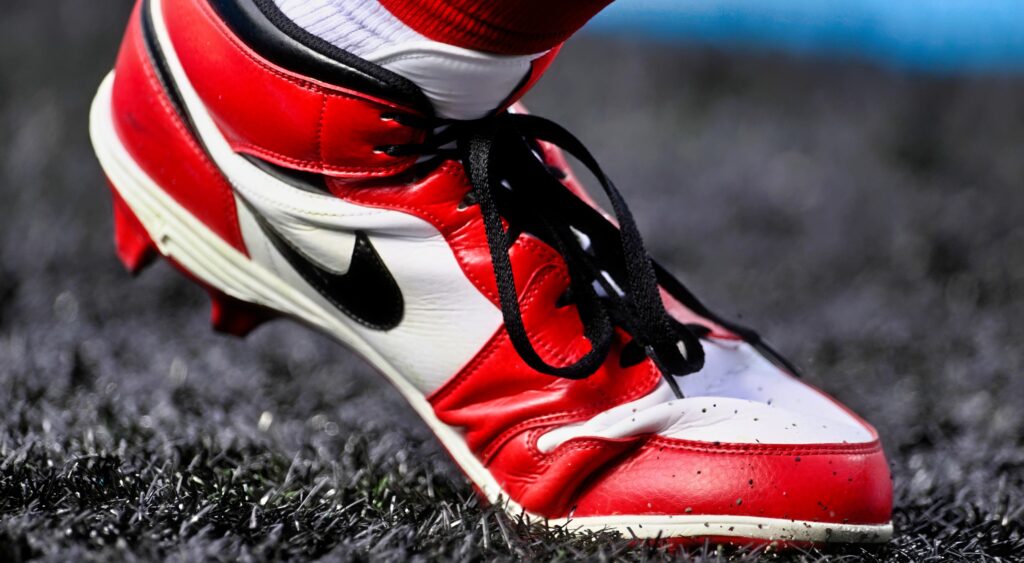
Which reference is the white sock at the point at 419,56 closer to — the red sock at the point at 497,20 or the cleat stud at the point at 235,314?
the red sock at the point at 497,20

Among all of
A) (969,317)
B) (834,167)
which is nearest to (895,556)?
(969,317)

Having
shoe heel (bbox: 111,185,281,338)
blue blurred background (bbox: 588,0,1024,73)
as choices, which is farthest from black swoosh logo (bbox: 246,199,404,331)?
blue blurred background (bbox: 588,0,1024,73)

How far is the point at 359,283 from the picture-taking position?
1005 millimetres

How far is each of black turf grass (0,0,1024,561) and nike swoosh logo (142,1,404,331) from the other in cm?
18

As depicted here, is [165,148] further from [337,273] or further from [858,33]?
[858,33]

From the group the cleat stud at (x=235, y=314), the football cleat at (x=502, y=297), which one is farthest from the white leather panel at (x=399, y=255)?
the cleat stud at (x=235, y=314)

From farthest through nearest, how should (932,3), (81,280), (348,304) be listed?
(932,3), (81,280), (348,304)

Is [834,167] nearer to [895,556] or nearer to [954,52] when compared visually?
[954,52]

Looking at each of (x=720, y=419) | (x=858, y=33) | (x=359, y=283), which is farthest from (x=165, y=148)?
(x=858, y=33)

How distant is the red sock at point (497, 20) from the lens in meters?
0.82

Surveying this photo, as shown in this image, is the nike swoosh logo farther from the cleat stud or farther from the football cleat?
the cleat stud

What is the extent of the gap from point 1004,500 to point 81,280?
164 centimetres

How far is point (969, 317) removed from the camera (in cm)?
207

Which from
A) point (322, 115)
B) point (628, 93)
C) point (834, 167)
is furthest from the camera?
point (628, 93)
